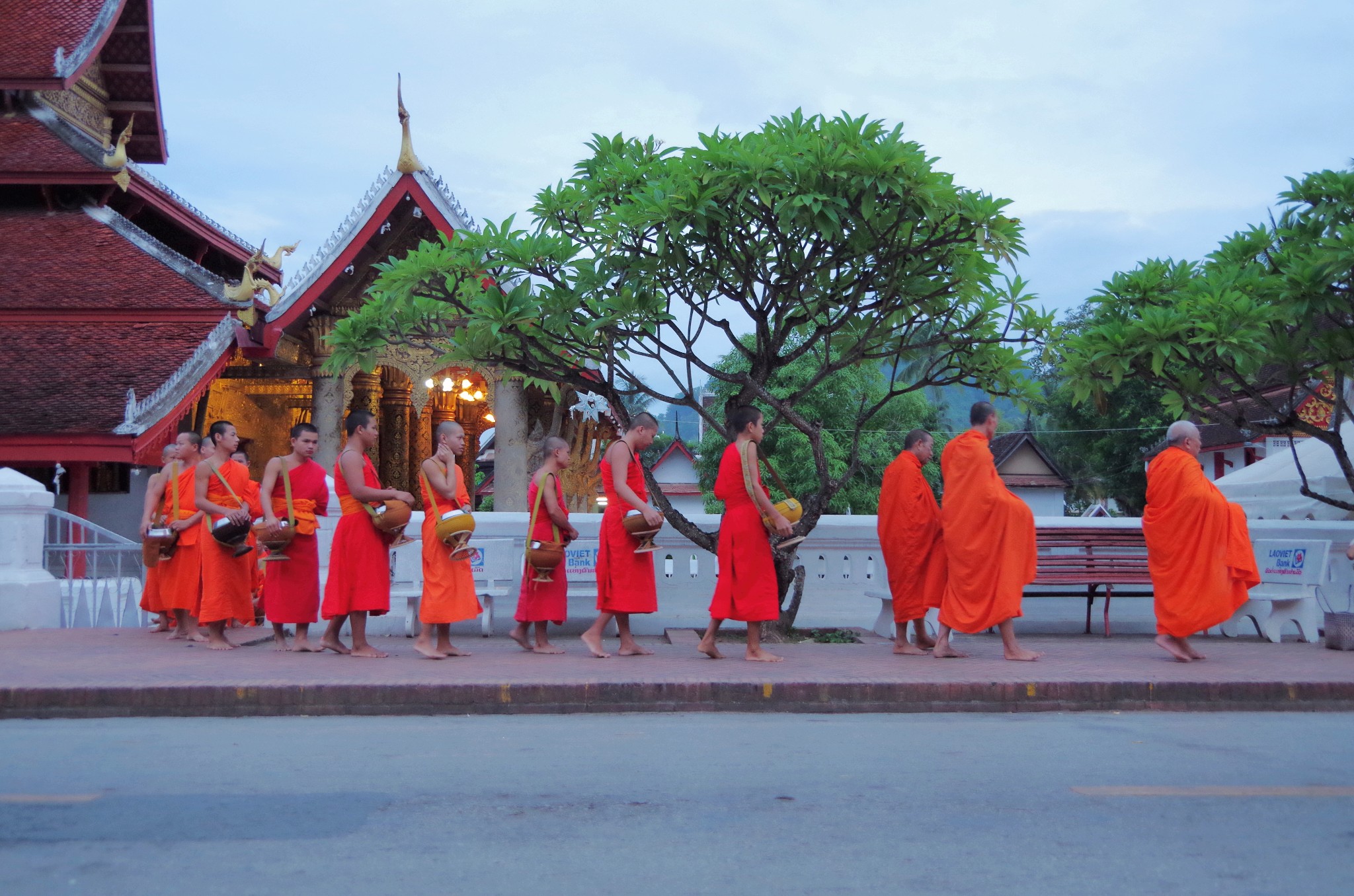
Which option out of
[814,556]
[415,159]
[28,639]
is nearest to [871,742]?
[814,556]

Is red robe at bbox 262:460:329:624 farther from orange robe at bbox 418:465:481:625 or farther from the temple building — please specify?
the temple building

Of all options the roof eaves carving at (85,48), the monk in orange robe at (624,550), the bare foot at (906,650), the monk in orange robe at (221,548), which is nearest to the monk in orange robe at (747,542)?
the monk in orange robe at (624,550)

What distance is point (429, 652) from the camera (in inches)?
322

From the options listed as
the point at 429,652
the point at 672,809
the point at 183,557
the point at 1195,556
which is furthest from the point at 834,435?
the point at 672,809

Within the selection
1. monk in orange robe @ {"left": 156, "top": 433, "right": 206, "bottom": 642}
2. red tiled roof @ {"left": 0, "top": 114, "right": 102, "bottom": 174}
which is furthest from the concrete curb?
red tiled roof @ {"left": 0, "top": 114, "right": 102, "bottom": 174}

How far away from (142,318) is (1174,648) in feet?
44.0

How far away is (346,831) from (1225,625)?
8.54 m

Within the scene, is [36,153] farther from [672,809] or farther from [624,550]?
[672,809]

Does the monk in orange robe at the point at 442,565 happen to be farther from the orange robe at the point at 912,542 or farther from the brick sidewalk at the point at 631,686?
the orange robe at the point at 912,542

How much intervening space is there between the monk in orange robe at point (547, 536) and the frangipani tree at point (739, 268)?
968 millimetres

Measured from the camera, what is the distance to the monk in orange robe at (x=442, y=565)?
8.05 metres

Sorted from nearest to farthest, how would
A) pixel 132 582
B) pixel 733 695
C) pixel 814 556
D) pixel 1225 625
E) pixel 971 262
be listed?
1. pixel 733 695
2. pixel 971 262
3. pixel 1225 625
4. pixel 814 556
5. pixel 132 582

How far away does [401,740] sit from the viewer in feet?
18.7

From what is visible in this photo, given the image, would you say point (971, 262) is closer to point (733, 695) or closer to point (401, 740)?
point (733, 695)
